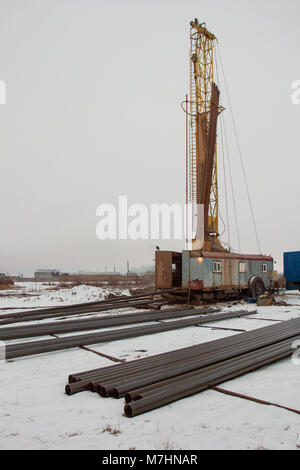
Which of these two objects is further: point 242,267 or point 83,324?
point 242,267

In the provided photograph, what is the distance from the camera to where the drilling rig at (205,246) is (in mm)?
13672

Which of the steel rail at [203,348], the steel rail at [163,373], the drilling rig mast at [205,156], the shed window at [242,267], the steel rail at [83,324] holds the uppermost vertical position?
the drilling rig mast at [205,156]

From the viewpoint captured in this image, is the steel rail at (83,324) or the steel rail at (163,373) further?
the steel rail at (83,324)

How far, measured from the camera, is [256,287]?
16.0 m

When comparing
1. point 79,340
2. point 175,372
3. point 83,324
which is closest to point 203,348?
point 175,372

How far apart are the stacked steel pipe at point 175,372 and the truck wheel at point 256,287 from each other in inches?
394

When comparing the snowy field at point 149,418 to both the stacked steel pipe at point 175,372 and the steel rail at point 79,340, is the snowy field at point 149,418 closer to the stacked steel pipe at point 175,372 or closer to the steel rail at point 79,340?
the stacked steel pipe at point 175,372

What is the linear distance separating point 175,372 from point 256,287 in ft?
42.2

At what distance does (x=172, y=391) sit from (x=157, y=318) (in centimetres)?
625

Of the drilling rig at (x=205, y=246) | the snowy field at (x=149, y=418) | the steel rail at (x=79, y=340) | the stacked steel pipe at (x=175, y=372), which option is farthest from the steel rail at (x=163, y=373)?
the drilling rig at (x=205, y=246)

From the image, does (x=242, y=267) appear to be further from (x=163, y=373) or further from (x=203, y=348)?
(x=163, y=373)

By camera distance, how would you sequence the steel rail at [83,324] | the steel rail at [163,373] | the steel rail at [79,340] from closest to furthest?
the steel rail at [163,373]
the steel rail at [79,340]
the steel rail at [83,324]

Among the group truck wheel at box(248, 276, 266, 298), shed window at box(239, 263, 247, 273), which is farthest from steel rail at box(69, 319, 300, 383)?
truck wheel at box(248, 276, 266, 298)
